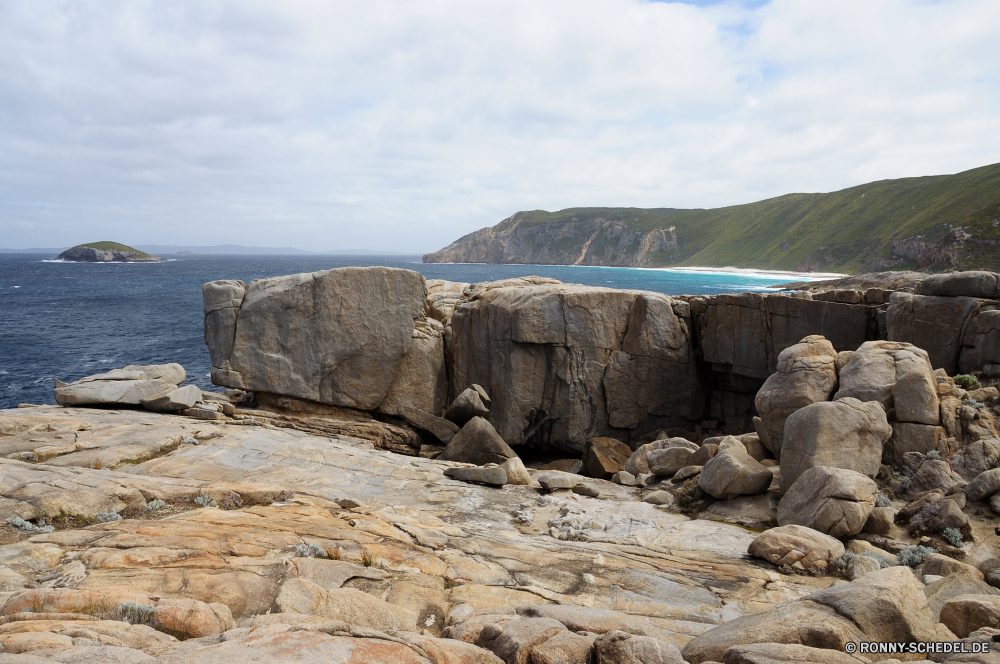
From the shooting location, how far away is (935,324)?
20250 millimetres

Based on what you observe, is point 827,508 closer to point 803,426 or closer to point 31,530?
point 803,426

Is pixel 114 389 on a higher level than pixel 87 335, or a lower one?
higher

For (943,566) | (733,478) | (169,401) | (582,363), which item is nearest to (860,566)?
(943,566)

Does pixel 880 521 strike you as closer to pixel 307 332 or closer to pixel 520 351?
pixel 520 351

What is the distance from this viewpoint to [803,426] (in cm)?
1469

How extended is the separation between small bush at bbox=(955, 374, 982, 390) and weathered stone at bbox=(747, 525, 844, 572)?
1039 cm

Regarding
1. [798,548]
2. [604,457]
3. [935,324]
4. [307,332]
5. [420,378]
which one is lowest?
[604,457]

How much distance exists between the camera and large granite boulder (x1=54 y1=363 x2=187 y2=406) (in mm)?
21375

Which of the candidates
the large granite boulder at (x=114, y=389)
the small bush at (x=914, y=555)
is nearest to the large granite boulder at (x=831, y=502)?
the small bush at (x=914, y=555)

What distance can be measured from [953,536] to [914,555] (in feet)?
4.21

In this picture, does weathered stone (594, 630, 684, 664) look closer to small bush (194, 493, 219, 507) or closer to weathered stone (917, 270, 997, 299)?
small bush (194, 493, 219, 507)

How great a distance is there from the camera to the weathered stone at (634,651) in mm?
6125

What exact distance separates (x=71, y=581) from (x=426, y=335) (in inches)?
795

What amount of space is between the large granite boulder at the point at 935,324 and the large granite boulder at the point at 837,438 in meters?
7.52
